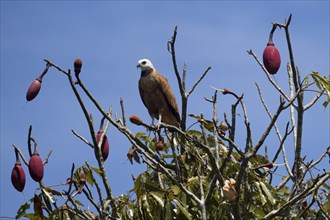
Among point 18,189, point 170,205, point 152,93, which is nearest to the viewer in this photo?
point 18,189

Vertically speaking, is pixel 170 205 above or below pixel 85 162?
below

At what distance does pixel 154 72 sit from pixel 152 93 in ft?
1.47

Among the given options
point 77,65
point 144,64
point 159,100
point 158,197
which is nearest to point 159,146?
point 158,197

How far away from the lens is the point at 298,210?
18.9 ft

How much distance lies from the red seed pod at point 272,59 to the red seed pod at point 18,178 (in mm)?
1801

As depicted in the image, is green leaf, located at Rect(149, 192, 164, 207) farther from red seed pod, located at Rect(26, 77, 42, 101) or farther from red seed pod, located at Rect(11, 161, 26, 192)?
red seed pod, located at Rect(26, 77, 42, 101)

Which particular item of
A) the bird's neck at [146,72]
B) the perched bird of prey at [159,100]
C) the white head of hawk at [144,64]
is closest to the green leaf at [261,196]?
the perched bird of prey at [159,100]

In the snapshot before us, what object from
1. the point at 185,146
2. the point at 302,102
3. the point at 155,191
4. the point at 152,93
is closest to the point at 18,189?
the point at 155,191

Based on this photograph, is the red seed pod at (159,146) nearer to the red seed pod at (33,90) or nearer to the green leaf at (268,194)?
the green leaf at (268,194)

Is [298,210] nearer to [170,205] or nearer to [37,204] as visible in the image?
[170,205]

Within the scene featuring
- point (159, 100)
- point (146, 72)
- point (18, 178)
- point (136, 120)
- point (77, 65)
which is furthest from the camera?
point (146, 72)

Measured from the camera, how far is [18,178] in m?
4.66

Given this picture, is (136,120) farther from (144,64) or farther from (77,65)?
(144,64)

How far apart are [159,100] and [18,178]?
453cm
